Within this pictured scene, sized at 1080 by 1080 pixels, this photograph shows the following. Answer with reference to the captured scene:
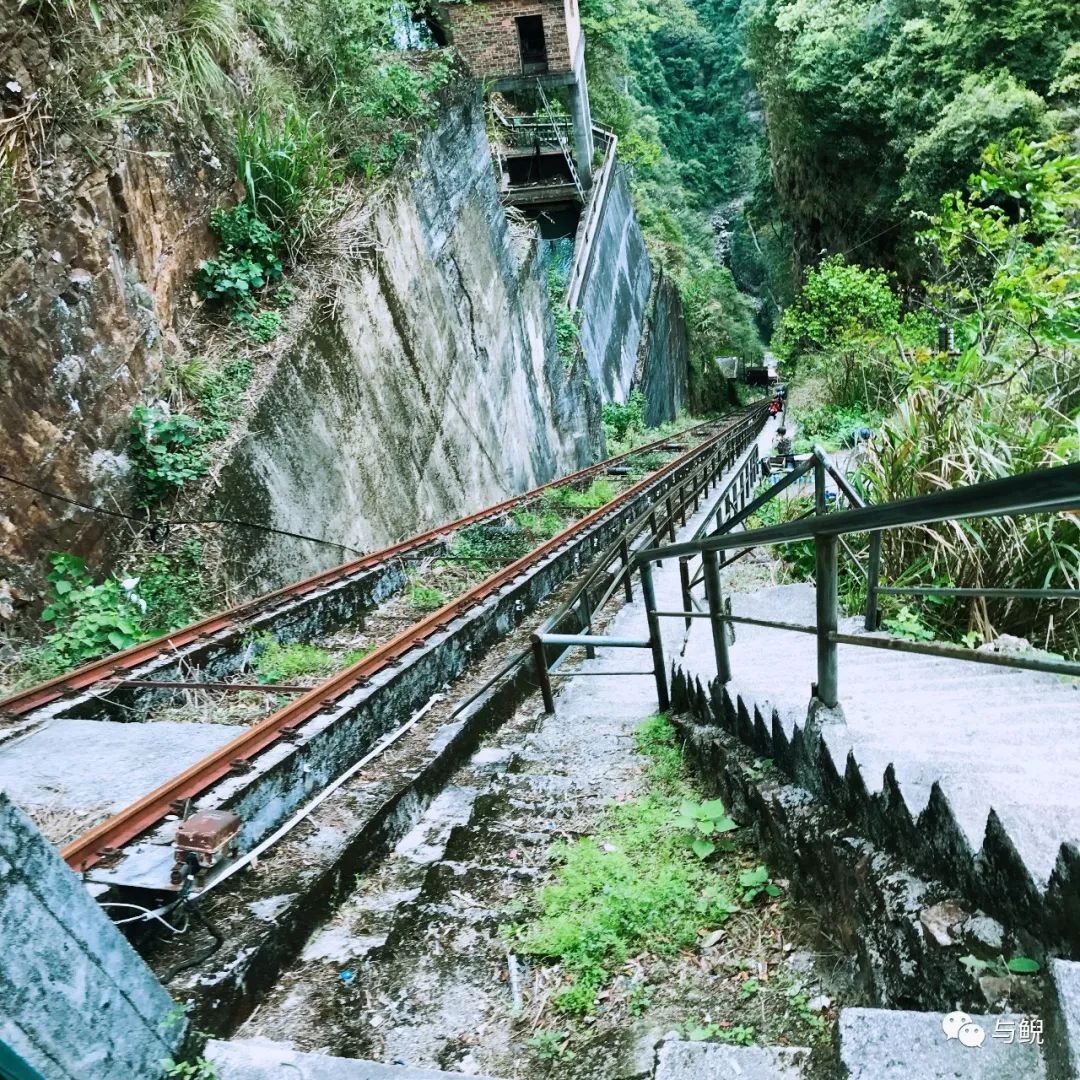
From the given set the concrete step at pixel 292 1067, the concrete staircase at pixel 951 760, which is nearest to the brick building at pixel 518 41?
the concrete staircase at pixel 951 760

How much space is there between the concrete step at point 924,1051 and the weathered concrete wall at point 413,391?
5347 millimetres

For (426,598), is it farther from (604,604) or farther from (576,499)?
(576,499)

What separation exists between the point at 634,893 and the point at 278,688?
7.97ft

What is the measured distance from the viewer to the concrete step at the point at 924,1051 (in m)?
1.17

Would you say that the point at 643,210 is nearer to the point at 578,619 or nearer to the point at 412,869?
the point at 578,619

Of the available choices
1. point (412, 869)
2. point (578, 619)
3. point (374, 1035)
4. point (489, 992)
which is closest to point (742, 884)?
point (489, 992)

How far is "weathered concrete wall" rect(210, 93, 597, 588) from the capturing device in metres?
6.45

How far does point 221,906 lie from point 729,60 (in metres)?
50.7

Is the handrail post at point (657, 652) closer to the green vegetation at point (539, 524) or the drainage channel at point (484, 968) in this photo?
the drainage channel at point (484, 968)

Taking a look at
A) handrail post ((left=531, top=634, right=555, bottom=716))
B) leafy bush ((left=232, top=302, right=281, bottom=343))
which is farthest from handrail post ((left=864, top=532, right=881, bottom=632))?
leafy bush ((left=232, top=302, right=281, bottom=343))

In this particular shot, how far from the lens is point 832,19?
17.0m

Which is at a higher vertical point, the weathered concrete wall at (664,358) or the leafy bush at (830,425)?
the weathered concrete wall at (664,358)

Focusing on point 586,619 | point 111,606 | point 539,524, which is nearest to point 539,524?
point 539,524

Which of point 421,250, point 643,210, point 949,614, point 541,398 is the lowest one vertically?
point 949,614
